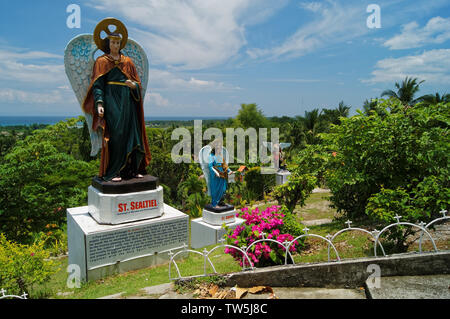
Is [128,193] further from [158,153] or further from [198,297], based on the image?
[158,153]

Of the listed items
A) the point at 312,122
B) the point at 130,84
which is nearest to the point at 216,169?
the point at 130,84

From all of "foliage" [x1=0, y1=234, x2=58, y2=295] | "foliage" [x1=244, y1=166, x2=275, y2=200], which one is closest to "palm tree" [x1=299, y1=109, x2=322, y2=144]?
"foliage" [x1=244, y1=166, x2=275, y2=200]

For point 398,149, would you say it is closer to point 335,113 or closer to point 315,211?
point 315,211

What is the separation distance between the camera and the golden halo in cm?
621

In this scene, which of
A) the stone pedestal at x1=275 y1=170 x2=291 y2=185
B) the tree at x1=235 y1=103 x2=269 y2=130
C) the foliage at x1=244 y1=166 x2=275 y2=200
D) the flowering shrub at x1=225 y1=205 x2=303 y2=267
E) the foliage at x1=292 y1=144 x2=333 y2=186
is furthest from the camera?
the tree at x1=235 y1=103 x2=269 y2=130

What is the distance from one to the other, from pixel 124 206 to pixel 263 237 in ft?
10.9

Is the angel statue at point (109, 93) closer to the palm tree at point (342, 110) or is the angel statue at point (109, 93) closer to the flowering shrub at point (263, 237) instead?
the flowering shrub at point (263, 237)

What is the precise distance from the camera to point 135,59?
7.10 meters

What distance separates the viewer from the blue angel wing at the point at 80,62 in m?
6.30

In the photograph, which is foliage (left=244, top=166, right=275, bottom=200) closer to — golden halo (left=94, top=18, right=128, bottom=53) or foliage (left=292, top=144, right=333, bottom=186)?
foliage (left=292, top=144, right=333, bottom=186)

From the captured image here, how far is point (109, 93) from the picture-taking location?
6.35 metres

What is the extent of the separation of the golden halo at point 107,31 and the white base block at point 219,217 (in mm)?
5018

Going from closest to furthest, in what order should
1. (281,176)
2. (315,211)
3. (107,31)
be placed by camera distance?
(107,31) < (315,211) < (281,176)

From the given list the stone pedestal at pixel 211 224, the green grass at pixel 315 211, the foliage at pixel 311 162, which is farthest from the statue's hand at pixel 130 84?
the green grass at pixel 315 211
